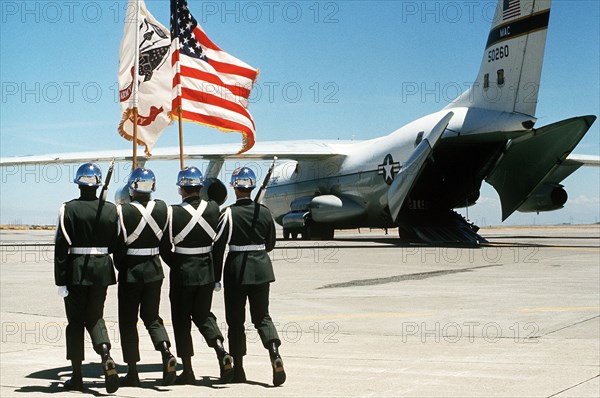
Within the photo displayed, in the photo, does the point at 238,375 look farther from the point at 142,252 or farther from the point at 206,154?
the point at 206,154

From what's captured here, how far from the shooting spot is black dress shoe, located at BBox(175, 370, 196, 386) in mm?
7344

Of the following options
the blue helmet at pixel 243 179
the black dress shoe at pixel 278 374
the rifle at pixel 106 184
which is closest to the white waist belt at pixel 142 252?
the rifle at pixel 106 184

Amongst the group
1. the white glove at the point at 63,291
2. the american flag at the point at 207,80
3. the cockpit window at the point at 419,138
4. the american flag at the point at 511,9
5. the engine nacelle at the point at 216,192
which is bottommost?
the white glove at the point at 63,291

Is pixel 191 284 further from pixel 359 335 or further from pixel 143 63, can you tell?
pixel 143 63

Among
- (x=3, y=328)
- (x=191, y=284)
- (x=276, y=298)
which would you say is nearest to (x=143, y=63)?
(x=276, y=298)

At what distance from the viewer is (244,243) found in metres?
7.67

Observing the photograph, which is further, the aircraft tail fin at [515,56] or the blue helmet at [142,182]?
the aircraft tail fin at [515,56]

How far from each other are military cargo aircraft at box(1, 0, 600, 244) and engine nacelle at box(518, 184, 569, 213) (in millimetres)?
46

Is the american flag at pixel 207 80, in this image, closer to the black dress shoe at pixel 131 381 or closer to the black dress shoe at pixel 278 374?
the black dress shoe at pixel 131 381

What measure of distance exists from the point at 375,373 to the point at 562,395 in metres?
1.75

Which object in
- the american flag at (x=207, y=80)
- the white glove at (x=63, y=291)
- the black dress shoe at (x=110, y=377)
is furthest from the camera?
the american flag at (x=207, y=80)

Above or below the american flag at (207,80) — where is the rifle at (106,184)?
below

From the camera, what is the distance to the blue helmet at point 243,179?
7758 millimetres

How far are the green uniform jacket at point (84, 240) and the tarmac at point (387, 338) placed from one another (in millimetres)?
977
